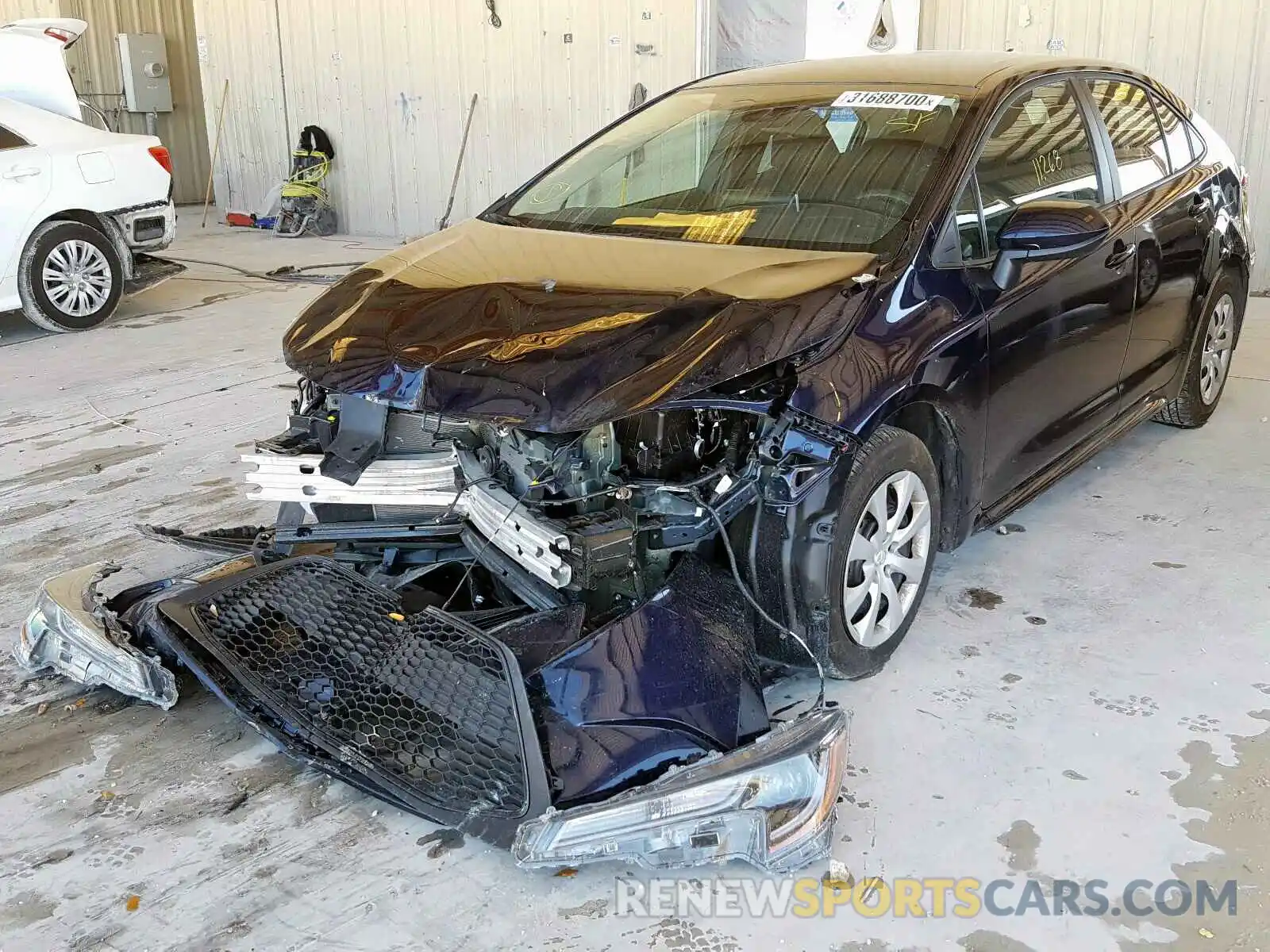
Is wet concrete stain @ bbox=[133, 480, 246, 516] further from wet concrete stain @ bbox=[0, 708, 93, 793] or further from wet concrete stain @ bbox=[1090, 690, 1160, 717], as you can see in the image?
wet concrete stain @ bbox=[1090, 690, 1160, 717]

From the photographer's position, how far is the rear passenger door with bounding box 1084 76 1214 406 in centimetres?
379

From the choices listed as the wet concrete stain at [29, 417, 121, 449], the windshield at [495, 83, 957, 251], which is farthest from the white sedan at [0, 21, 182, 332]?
the windshield at [495, 83, 957, 251]

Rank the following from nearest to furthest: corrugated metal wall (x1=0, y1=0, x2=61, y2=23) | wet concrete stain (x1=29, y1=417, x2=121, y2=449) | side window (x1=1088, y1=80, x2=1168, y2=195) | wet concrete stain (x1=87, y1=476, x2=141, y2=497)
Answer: side window (x1=1088, y1=80, x2=1168, y2=195), wet concrete stain (x1=87, y1=476, x2=141, y2=497), wet concrete stain (x1=29, y1=417, x2=121, y2=449), corrugated metal wall (x1=0, y1=0, x2=61, y2=23)

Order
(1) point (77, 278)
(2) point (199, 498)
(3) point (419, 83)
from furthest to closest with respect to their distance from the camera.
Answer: (3) point (419, 83)
(1) point (77, 278)
(2) point (199, 498)

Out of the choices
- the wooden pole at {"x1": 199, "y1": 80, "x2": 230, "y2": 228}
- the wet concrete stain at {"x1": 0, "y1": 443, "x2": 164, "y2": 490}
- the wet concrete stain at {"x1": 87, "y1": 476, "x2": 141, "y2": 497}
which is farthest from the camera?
the wooden pole at {"x1": 199, "y1": 80, "x2": 230, "y2": 228}

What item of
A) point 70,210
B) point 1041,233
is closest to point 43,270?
point 70,210

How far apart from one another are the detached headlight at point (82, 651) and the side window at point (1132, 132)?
3.23 meters

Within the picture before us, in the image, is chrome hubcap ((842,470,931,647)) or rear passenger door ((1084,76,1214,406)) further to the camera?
rear passenger door ((1084,76,1214,406))

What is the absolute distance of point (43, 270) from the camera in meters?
7.11

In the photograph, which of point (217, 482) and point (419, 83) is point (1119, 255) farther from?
point (419, 83)

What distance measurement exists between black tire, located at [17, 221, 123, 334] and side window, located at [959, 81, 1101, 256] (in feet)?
19.8

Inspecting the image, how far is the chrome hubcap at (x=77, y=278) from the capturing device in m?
7.18

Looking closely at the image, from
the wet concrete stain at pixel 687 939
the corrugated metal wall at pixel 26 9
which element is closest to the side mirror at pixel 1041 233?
the wet concrete stain at pixel 687 939

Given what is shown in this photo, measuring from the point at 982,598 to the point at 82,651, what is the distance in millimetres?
2492
